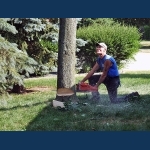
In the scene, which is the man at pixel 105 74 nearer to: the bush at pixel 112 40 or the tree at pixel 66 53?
the bush at pixel 112 40

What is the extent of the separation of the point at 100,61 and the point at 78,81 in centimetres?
28

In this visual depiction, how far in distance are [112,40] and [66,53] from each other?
0.44 meters

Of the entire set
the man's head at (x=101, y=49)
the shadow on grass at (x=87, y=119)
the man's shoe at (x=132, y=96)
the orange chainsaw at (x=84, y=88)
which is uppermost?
the man's head at (x=101, y=49)

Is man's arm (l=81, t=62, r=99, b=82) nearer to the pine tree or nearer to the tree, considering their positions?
the tree

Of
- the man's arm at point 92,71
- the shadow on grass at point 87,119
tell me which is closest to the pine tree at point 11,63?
the shadow on grass at point 87,119

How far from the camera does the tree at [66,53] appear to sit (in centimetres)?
455

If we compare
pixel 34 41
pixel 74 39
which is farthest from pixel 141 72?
pixel 34 41

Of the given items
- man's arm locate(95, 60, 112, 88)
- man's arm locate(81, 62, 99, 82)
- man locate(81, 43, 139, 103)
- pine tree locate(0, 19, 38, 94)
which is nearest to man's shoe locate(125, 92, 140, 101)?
man locate(81, 43, 139, 103)

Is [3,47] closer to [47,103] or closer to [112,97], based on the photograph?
[47,103]

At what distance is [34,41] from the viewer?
491 cm

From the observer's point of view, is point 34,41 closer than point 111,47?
No

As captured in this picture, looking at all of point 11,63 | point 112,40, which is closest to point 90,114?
point 112,40

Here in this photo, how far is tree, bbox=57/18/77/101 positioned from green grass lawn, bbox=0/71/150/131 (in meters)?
0.08

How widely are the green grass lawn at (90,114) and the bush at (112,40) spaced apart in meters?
0.20
